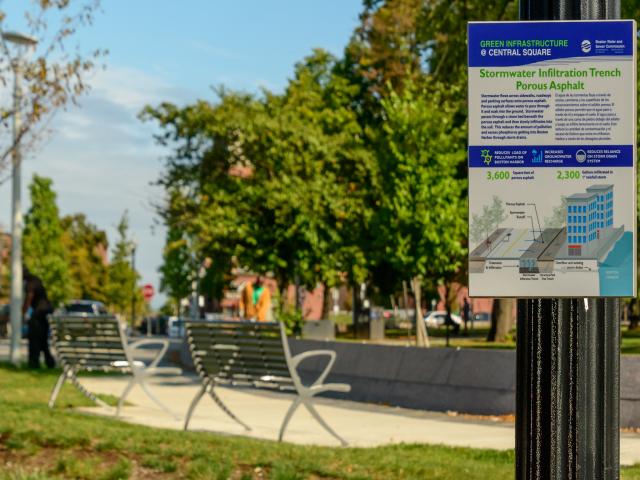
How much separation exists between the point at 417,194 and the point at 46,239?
61.4 meters

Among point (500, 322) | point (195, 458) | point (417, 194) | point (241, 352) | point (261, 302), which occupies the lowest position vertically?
point (195, 458)

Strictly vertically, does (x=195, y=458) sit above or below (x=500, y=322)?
below

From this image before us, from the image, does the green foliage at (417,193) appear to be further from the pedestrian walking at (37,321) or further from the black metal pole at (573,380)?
the black metal pole at (573,380)

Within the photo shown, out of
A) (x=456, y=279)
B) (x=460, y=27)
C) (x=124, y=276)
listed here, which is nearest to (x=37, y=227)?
(x=124, y=276)

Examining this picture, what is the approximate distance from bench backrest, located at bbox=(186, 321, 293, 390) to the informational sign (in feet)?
20.9

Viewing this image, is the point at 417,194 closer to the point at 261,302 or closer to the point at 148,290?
the point at 261,302

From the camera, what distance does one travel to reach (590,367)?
3965 millimetres

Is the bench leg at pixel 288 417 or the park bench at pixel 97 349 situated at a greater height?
the park bench at pixel 97 349

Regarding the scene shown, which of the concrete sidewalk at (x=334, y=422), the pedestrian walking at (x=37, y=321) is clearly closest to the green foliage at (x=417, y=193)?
the pedestrian walking at (x=37, y=321)

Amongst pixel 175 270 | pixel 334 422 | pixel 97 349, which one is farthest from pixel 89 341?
pixel 175 270

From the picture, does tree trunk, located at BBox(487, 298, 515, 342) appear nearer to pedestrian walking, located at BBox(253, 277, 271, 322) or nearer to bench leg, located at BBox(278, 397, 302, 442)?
pedestrian walking, located at BBox(253, 277, 271, 322)

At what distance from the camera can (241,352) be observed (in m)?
11.2

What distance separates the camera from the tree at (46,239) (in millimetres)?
82500

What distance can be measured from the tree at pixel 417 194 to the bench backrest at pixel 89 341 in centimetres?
1309
